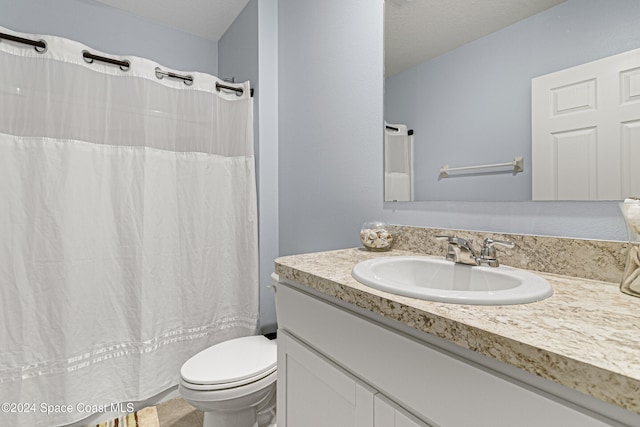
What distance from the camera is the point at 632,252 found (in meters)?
0.63

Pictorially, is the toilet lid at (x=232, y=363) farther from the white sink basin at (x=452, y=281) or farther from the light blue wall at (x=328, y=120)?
the white sink basin at (x=452, y=281)

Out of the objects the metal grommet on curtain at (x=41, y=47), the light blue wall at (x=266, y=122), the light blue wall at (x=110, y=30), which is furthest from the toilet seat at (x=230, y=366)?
the light blue wall at (x=110, y=30)

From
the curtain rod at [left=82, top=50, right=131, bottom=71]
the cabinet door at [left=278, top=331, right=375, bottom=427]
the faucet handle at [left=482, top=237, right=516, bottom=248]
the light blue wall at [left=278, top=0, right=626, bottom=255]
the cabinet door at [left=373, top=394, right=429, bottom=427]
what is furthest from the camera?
the curtain rod at [left=82, top=50, right=131, bottom=71]

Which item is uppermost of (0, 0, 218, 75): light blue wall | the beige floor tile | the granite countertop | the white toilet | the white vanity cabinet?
(0, 0, 218, 75): light blue wall

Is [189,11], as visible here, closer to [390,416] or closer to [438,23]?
[438,23]

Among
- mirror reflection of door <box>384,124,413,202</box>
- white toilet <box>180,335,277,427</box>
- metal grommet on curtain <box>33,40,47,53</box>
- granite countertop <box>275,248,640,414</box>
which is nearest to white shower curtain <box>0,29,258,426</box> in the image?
metal grommet on curtain <box>33,40,47,53</box>

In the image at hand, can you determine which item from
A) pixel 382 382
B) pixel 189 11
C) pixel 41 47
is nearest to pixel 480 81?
pixel 382 382

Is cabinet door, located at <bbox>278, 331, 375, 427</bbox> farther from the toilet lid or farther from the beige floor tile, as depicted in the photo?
the beige floor tile

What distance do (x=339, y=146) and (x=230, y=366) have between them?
42.4 inches

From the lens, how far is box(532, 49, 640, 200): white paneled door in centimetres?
72

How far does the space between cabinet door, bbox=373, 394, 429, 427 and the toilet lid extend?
75cm

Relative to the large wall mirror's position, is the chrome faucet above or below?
below

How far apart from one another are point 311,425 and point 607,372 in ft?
2.35

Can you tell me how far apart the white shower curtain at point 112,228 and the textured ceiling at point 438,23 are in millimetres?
967
